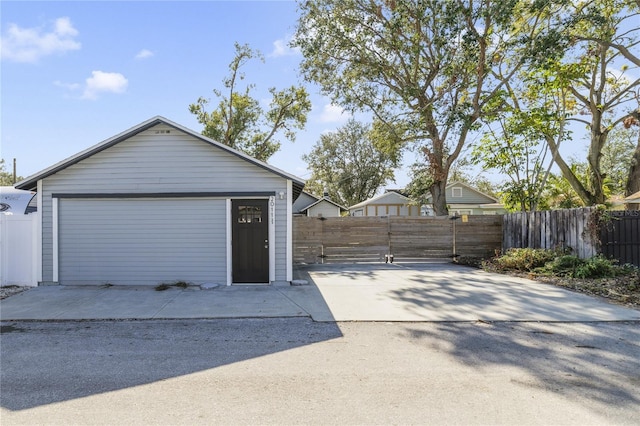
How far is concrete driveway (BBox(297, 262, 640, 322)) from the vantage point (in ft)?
19.5

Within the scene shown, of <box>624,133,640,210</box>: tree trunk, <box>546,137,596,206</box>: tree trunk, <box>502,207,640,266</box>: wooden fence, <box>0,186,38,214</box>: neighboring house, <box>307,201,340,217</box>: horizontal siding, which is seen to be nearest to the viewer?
<box>502,207,640,266</box>: wooden fence

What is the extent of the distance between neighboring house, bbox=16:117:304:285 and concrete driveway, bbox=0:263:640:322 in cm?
54

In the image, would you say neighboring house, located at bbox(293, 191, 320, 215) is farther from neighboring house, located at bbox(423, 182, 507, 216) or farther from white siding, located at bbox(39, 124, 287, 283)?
white siding, located at bbox(39, 124, 287, 283)

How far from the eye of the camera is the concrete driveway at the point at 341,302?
6.00m

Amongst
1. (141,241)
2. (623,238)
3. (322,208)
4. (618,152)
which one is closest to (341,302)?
(141,241)

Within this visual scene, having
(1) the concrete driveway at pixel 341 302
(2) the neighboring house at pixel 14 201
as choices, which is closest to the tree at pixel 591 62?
(1) the concrete driveway at pixel 341 302

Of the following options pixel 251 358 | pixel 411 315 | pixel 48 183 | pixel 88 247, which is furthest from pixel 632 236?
pixel 48 183

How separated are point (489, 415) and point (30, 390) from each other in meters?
4.09

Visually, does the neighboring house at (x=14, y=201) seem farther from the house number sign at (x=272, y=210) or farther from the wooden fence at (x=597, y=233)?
the wooden fence at (x=597, y=233)

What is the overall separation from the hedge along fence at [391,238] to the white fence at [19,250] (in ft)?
23.5

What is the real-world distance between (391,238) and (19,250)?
1060 cm

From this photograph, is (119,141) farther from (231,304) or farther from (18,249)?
(231,304)

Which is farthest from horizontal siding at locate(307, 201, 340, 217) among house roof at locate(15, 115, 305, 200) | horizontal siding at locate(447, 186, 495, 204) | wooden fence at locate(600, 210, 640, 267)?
wooden fence at locate(600, 210, 640, 267)

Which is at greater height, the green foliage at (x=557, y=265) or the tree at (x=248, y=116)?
the tree at (x=248, y=116)
